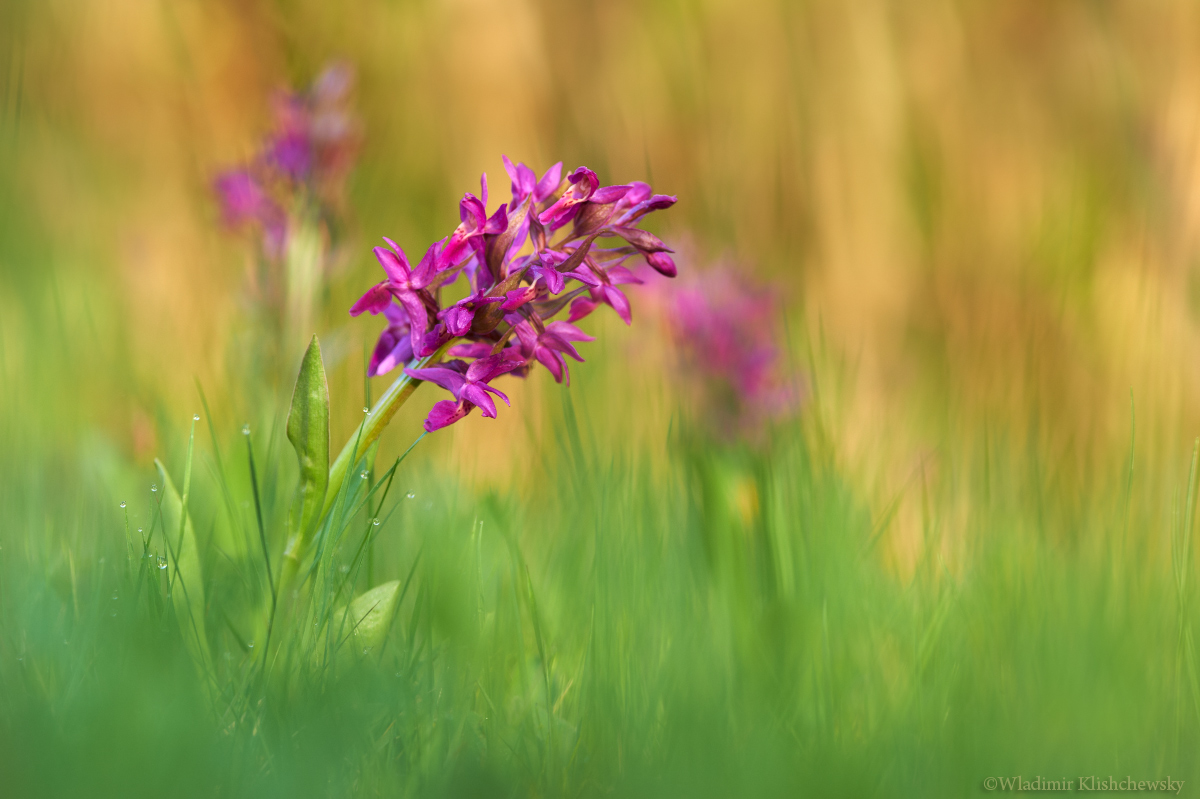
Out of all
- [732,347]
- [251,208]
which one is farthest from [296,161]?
[732,347]

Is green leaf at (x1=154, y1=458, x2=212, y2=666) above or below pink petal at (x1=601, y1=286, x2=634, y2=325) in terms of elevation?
below

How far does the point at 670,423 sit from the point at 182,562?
437mm

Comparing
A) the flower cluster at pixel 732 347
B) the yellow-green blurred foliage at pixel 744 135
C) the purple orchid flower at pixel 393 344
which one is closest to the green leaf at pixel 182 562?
the purple orchid flower at pixel 393 344

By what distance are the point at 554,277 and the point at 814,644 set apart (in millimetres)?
357

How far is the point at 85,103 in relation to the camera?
8.37ft

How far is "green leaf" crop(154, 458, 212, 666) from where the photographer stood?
637mm

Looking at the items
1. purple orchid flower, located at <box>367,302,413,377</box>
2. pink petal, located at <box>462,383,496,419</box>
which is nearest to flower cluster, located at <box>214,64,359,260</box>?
purple orchid flower, located at <box>367,302,413,377</box>

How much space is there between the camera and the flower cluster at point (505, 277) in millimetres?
615

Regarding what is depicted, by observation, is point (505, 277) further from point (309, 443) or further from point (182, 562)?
point (182, 562)

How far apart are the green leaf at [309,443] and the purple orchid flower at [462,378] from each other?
0.06 m

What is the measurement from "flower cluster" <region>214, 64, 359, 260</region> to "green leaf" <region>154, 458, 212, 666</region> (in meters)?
0.79

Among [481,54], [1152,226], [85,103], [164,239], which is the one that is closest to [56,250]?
[164,239]

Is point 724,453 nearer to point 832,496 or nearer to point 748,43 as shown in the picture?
point 832,496

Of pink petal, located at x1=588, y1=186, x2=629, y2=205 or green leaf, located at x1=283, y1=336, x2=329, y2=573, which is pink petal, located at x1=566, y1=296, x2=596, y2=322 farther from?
green leaf, located at x1=283, y1=336, x2=329, y2=573
